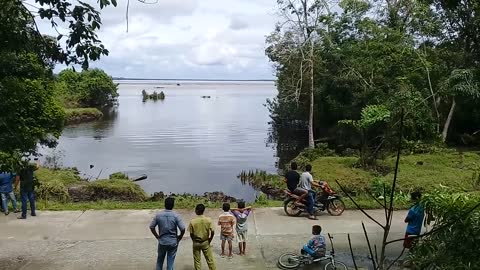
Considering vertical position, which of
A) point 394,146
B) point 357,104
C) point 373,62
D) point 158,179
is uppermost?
point 373,62

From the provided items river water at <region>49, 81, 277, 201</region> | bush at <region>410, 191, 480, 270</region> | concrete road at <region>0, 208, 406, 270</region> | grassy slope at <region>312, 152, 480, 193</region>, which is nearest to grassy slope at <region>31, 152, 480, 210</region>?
grassy slope at <region>312, 152, 480, 193</region>

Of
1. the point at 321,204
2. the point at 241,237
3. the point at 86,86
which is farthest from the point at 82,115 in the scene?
the point at 241,237

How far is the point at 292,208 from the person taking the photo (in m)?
12.7

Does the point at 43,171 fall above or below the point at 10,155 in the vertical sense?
below

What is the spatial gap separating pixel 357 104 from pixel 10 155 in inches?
949

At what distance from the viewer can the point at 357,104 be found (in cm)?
2831

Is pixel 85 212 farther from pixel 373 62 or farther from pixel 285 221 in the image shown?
pixel 373 62

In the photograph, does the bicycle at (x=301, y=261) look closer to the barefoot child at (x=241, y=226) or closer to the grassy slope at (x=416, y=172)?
the barefoot child at (x=241, y=226)

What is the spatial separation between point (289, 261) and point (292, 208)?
11.5 ft

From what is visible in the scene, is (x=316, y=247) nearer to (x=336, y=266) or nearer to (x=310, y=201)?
(x=336, y=266)

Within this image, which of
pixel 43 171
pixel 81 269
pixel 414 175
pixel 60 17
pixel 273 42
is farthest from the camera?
pixel 273 42

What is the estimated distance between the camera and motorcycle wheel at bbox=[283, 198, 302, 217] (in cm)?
1264

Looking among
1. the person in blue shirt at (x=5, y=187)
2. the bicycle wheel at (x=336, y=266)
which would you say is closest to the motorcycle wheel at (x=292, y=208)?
the bicycle wheel at (x=336, y=266)

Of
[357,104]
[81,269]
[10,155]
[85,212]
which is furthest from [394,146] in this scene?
[10,155]
